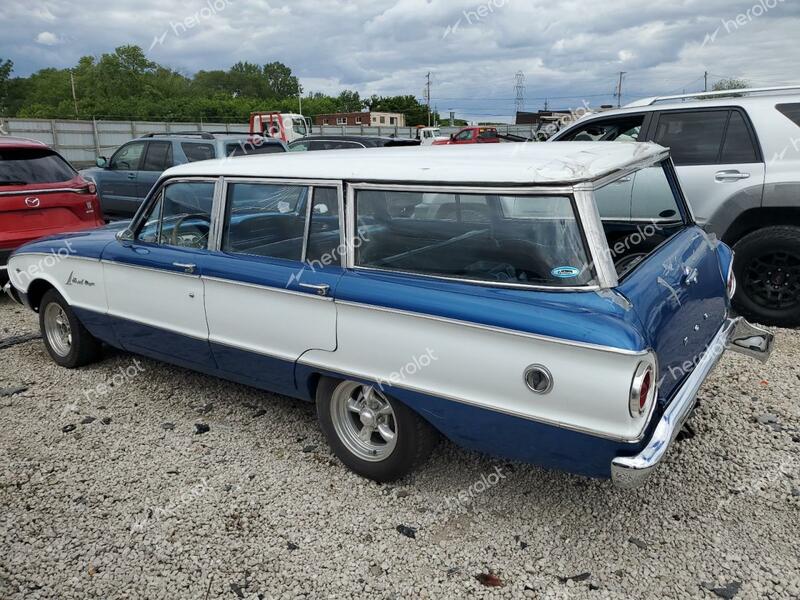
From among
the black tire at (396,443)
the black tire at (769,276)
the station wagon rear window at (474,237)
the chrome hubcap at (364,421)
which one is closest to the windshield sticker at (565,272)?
the station wagon rear window at (474,237)

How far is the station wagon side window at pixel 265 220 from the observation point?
3.35 m

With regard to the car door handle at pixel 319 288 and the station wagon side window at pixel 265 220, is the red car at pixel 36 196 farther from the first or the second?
the car door handle at pixel 319 288

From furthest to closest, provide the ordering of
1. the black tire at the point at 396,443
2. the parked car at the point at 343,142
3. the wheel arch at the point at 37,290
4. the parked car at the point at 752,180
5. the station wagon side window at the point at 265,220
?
the parked car at the point at 343,142
the parked car at the point at 752,180
the wheel arch at the point at 37,290
the station wagon side window at the point at 265,220
the black tire at the point at 396,443

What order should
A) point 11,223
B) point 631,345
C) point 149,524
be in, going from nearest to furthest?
point 631,345, point 149,524, point 11,223

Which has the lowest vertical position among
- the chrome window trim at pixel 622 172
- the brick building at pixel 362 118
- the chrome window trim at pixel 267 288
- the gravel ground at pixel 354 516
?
the gravel ground at pixel 354 516

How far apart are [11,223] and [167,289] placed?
365 cm

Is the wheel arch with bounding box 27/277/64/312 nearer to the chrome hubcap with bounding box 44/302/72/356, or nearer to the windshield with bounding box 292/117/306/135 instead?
the chrome hubcap with bounding box 44/302/72/356

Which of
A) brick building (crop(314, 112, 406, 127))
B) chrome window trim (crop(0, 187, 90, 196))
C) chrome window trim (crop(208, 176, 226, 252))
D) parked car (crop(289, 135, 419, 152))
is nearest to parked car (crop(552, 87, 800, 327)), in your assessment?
chrome window trim (crop(208, 176, 226, 252))

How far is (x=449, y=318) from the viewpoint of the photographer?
2.64 m

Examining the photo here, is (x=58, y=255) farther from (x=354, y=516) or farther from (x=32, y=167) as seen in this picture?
(x=354, y=516)

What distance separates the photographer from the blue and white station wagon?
2436mm

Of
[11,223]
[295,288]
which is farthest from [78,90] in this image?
[295,288]

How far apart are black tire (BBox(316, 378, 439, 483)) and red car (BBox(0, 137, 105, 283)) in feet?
15.7

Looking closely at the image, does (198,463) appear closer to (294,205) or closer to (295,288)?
(295,288)
